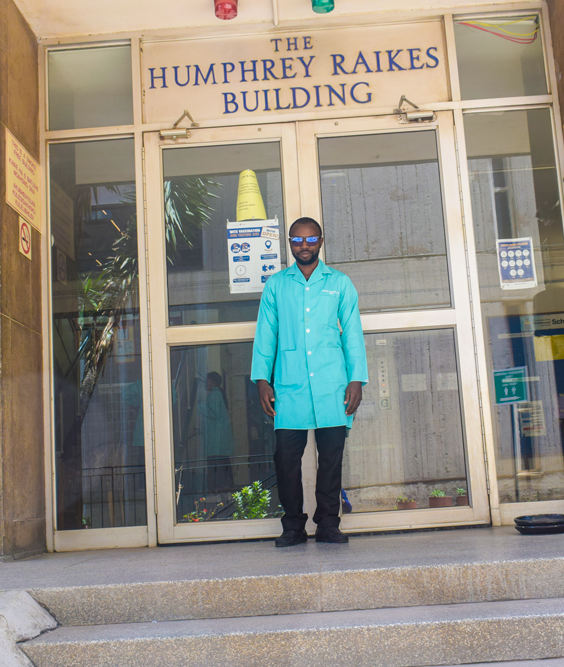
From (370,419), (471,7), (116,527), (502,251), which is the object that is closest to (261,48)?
(471,7)

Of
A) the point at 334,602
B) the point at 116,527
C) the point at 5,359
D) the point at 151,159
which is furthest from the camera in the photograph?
the point at 151,159

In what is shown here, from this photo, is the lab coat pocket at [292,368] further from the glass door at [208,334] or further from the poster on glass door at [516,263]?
the poster on glass door at [516,263]

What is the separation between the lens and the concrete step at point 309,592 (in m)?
2.74

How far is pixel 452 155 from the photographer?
14.1 feet

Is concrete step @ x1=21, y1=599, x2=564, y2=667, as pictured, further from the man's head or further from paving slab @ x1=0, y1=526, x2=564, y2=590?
the man's head

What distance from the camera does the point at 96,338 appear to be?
428 centimetres

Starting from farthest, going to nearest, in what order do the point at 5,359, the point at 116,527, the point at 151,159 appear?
the point at 151,159 < the point at 116,527 < the point at 5,359

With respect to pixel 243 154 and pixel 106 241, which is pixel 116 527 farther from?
pixel 243 154

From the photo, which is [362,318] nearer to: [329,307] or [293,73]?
[329,307]

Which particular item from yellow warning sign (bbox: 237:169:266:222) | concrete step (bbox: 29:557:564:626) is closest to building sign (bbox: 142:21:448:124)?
yellow warning sign (bbox: 237:169:266:222)

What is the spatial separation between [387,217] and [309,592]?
2.44m

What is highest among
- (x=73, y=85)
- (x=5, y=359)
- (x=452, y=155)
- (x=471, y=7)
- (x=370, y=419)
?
(x=471, y=7)

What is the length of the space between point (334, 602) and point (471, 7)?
3.71m

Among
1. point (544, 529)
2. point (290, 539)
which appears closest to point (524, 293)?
point (544, 529)
